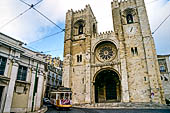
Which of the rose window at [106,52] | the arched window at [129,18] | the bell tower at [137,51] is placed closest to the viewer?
the bell tower at [137,51]

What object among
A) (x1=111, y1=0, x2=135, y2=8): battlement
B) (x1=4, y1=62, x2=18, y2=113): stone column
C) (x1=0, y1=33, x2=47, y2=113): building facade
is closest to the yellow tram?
(x1=0, y1=33, x2=47, y2=113): building facade

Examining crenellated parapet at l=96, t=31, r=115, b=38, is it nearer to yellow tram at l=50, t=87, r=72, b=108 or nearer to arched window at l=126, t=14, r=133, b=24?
arched window at l=126, t=14, r=133, b=24

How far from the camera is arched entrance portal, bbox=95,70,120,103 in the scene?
21.0 meters

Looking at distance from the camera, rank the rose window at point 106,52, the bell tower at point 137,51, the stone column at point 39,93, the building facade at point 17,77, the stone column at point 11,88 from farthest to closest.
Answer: the rose window at point 106,52 → the bell tower at point 137,51 → the stone column at point 39,93 → the building facade at point 17,77 → the stone column at point 11,88

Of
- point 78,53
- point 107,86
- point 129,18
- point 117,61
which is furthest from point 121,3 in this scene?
point 107,86

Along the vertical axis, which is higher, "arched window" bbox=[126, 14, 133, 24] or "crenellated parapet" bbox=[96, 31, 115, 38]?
"arched window" bbox=[126, 14, 133, 24]

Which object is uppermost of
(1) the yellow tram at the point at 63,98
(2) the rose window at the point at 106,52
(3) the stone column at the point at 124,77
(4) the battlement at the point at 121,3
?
(4) the battlement at the point at 121,3

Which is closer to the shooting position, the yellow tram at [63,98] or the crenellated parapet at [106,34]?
the yellow tram at [63,98]

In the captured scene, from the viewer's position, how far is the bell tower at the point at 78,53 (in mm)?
21000

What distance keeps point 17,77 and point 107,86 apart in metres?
15.2

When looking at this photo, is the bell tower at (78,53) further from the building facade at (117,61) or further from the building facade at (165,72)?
the building facade at (165,72)

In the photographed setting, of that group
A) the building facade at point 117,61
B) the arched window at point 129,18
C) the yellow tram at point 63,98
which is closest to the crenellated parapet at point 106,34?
the building facade at point 117,61

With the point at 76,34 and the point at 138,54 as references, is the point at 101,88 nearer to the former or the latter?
the point at 138,54

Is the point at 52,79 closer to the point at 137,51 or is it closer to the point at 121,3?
the point at 137,51
